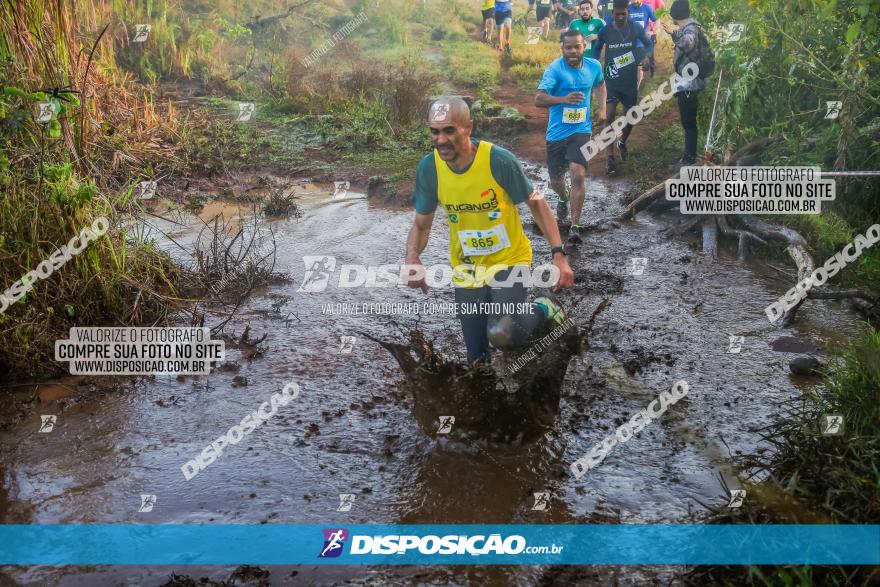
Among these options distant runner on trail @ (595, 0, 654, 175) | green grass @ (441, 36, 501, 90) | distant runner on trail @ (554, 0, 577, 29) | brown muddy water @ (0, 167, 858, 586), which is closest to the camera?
brown muddy water @ (0, 167, 858, 586)

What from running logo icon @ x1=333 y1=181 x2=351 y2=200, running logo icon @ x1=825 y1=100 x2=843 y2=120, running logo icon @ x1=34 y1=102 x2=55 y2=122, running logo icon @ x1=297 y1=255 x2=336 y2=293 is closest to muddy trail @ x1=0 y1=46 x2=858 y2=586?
running logo icon @ x1=297 y1=255 x2=336 y2=293

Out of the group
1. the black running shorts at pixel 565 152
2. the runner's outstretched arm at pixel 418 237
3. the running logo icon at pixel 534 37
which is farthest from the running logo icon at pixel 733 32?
the running logo icon at pixel 534 37

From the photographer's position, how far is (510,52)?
19.0 meters

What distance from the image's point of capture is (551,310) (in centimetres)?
523

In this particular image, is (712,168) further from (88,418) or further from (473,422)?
(88,418)

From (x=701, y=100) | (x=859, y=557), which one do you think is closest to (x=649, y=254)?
(x=701, y=100)

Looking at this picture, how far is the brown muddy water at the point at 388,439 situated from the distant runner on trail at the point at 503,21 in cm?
1310

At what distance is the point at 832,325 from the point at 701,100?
20.5ft

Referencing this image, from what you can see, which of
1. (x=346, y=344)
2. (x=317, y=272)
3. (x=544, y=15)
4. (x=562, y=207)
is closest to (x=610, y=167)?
(x=562, y=207)

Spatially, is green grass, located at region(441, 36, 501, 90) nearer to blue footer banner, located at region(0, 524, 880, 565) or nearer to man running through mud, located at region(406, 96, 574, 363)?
man running through mud, located at region(406, 96, 574, 363)

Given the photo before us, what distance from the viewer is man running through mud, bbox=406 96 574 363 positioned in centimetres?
468

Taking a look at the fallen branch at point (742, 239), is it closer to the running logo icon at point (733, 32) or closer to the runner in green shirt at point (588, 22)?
the running logo icon at point (733, 32)

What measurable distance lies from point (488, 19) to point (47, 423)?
18.0 metres

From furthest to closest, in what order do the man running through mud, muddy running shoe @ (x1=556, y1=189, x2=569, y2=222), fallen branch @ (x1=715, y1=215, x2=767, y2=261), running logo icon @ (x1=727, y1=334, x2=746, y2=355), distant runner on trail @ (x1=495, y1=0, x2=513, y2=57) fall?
distant runner on trail @ (x1=495, y1=0, x2=513, y2=57)
muddy running shoe @ (x1=556, y1=189, x2=569, y2=222)
fallen branch @ (x1=715, y1=215, x2=767, y2=261)
running logo icon @ (x1=727, y1=334, x2=746, y2=355)
the man running through mud
